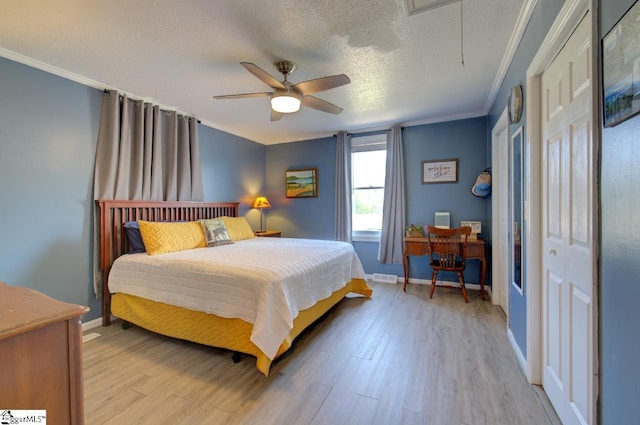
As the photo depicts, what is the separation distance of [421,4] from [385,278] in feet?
11.7

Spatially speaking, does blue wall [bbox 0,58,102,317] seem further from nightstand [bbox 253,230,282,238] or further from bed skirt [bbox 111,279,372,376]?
nightstand [bbox 253,230,282,238]

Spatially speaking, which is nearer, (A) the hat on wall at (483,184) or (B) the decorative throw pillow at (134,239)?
(B) the decorative throw pillow at (134,239)

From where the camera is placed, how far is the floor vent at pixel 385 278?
429cm

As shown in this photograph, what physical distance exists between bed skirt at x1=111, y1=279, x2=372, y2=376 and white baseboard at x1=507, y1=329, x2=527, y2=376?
5.30ft

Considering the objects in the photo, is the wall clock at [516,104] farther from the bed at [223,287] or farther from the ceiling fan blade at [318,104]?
the bed at [223,287]

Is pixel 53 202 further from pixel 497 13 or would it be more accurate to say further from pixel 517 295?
pixel 517 295

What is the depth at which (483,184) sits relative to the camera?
3.57 metres

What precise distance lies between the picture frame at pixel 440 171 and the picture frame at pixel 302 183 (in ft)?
6.02

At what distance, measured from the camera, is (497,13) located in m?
1.80

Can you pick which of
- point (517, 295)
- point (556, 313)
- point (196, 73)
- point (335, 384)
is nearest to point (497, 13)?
point (556, 313)

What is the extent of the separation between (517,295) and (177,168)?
3922mm

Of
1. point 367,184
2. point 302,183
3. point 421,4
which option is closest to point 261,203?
point 302,183

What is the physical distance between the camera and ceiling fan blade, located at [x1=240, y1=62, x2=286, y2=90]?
1915 millimetres

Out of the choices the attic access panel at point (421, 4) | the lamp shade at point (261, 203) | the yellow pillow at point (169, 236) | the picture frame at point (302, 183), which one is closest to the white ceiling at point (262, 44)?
the attic access panel at point (421, 4)
